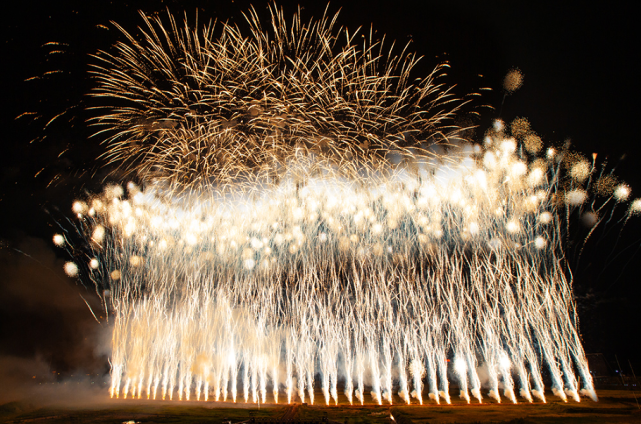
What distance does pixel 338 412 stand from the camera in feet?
74.0

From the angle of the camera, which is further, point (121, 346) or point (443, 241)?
point (121, 346)

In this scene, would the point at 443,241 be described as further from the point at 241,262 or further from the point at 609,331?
the point at 609,331

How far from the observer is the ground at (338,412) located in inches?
775

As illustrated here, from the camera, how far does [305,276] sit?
912 inches

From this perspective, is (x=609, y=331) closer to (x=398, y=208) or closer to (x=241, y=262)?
(x=398, y=208)

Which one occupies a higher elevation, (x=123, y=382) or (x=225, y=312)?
(x=225, y=312)

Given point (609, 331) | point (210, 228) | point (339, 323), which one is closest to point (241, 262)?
point (210, 228)

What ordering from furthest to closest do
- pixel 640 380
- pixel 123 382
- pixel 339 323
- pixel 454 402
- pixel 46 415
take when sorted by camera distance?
pixel 640 380 < pixel 123 382 < pixel 454 402 < pixel 339 323 < pixel 46 415

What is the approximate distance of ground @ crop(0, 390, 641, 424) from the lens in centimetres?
1969

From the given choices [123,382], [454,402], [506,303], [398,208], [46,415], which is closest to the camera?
[398,208]

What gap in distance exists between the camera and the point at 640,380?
3559cm

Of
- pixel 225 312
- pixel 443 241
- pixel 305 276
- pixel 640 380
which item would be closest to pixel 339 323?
pixel 305 276

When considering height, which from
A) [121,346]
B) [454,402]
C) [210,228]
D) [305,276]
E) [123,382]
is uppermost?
[210,228]

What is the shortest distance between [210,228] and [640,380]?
145 feet
